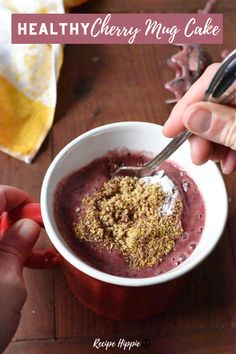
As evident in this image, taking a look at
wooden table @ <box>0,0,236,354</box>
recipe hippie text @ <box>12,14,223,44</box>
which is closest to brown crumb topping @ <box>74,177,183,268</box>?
wooden table @ <box>0,0,236,354</box>

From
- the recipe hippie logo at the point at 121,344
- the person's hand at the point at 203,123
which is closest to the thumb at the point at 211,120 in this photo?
the person's hand at the point at 203,123

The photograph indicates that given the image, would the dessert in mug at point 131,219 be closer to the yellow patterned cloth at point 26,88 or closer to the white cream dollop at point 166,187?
the white cream dollop at point 166,187

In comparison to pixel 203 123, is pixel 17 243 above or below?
below

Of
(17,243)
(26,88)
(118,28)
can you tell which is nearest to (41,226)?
(17,243)

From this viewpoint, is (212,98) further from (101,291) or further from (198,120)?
(101,291)

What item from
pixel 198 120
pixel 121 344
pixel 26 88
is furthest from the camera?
pixel 26 88

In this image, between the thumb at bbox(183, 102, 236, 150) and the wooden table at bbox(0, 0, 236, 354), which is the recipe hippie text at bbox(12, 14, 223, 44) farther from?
the thumb at bbox(183, 102, 236, 150)

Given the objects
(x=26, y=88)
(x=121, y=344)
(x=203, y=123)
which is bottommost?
(x=121, y=344)
